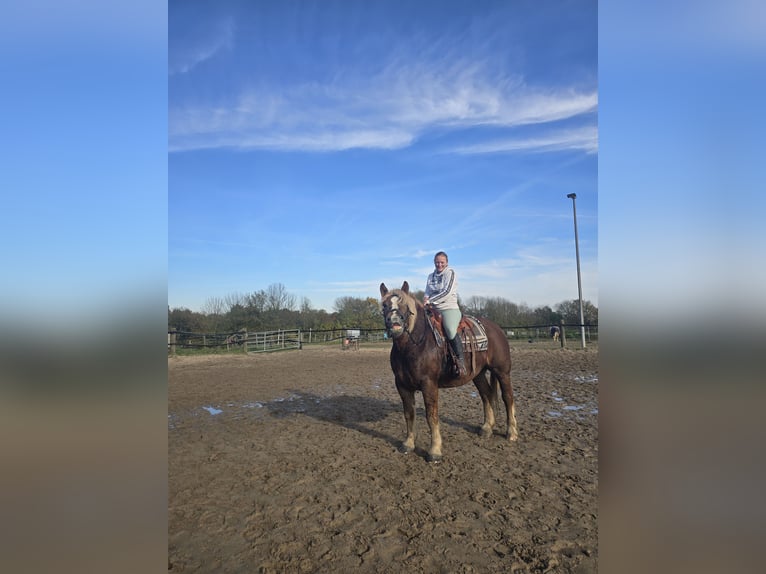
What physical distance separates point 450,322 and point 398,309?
96 centimetres

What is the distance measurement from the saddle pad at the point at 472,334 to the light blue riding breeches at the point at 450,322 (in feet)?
0.67

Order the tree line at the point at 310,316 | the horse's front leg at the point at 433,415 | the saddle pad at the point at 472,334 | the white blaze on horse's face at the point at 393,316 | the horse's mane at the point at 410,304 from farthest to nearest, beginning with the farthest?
the tree line at the point at 310,316
the saddle pad at the point at 472,334
the horse's front leg at the point at 433,415
the horse's mane at the point at 410,304
the white blaze on horse's face at the point at 393,316

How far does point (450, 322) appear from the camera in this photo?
15.8ft

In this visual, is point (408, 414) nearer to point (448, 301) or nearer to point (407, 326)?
point (407, 326)

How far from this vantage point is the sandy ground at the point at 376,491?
2.73 m

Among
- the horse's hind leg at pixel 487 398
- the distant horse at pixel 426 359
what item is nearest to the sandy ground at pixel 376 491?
the horse's hind leg at pixel 487 398

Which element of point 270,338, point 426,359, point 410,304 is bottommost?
point 270,338

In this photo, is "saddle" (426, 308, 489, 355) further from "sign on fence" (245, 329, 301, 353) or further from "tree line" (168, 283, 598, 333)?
"sign on fence" (245, 329, 301, 353)

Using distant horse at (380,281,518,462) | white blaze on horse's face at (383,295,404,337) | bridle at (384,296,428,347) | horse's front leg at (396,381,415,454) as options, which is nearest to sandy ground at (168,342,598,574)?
horse's front leg at (396,381,415,454)

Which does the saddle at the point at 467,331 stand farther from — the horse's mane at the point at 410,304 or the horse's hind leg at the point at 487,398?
the horse's hind leg at the point at 487,398

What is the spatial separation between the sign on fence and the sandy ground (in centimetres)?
1407

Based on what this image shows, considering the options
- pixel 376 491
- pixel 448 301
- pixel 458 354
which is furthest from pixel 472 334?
pixel 376 491

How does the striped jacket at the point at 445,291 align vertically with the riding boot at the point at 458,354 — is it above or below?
above
